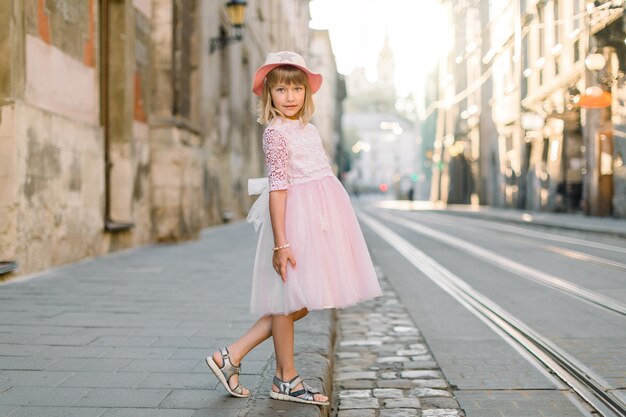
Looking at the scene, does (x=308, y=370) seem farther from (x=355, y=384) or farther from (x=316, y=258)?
(x=316, y=258)

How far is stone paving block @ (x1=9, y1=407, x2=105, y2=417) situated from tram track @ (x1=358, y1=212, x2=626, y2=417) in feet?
7.42

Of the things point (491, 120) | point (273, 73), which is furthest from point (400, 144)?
point (273, 73)

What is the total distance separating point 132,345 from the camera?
4328 mm

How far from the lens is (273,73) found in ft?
11.0

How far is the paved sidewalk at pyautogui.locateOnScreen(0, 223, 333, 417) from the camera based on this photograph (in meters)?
3.18

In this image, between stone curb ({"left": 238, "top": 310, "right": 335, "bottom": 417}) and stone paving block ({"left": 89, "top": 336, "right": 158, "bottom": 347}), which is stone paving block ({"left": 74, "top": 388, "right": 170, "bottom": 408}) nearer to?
stone curb ({"left": 238, "top": 310, "right": 335, "bottom": 417})

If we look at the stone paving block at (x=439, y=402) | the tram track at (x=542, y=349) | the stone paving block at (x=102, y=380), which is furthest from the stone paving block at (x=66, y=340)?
the tram track at (x=542, y=349)

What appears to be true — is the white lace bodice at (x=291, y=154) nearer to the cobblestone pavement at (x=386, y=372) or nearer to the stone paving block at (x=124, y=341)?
the cobblestone pavement at (x=386, y=372)

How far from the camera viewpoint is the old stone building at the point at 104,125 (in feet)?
22.9

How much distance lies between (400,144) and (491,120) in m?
88.9

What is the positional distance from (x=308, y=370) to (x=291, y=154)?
3.82ft

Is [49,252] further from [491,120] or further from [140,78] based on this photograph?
[491,120]

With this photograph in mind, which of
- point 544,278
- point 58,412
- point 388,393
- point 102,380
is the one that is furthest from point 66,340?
point 544,278

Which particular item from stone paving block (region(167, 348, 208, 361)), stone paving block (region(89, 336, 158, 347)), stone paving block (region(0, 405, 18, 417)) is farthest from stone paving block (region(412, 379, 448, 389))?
stone paving block (region(0, 405, 18, 417))
